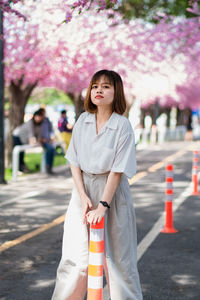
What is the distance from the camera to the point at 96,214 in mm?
3887

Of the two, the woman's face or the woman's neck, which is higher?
the woman's face

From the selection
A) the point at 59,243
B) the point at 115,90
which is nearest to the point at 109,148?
the point at 115,90

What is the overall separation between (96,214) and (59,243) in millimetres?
3335

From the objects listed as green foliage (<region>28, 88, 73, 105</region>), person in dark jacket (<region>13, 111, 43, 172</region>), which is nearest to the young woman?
person in dark jacket (<region>13, 111, 43, 172</region>)

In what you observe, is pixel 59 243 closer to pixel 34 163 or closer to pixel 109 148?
pixel 109 148

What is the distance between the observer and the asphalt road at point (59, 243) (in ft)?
17.5

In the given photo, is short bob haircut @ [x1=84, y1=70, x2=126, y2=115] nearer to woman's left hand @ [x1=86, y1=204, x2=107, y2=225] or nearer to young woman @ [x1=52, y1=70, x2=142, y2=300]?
young woman @ [x1=52, y1=70, x2=142, y2=300]

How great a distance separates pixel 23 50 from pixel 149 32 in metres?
5.17

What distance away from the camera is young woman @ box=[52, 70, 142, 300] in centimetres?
399

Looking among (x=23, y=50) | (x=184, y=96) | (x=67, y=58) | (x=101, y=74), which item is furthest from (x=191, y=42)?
(x=184, y=96)

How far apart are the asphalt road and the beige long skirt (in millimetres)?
962

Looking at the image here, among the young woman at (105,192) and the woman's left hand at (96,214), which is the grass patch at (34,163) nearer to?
the young woman at (105,192)

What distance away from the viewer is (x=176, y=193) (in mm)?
11609

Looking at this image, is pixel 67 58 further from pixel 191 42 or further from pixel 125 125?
pixel 125 125
